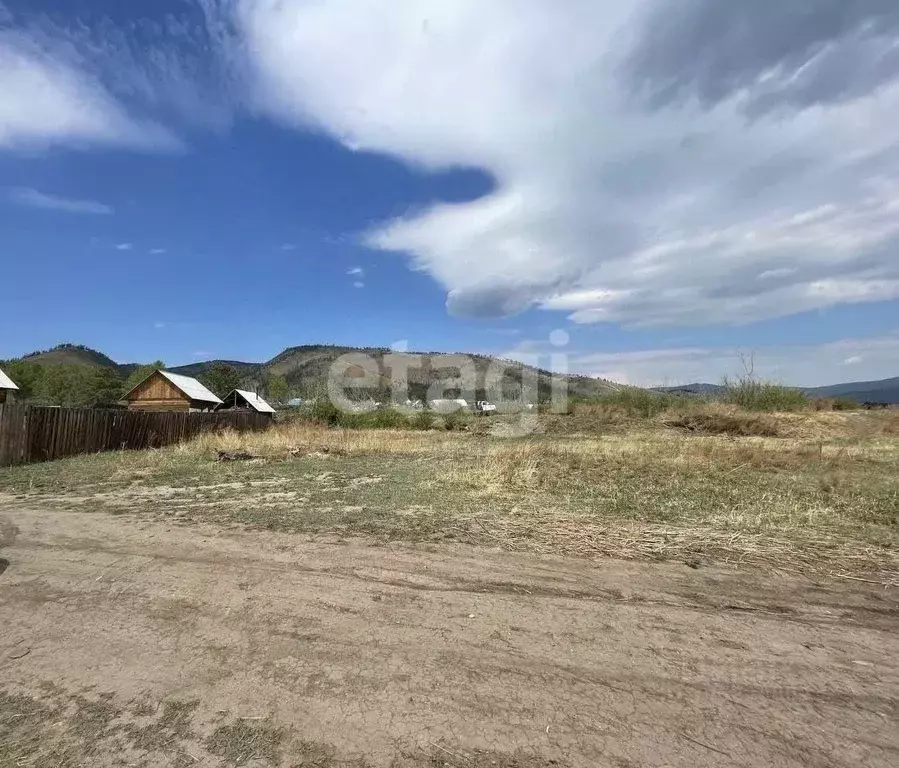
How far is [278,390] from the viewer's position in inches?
2940

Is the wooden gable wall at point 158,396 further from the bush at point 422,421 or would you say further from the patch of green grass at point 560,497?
the patch of green grass at point 560,497

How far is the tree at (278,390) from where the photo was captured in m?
73.7

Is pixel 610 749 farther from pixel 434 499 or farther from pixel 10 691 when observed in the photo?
pixel 434 499

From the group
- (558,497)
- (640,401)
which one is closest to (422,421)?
(640,401)

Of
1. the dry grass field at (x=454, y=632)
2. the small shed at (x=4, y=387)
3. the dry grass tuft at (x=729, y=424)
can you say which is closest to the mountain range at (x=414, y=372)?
the dry grass tuft at (x=729, y=424)

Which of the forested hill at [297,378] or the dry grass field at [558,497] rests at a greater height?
the forested hill at [297,378]

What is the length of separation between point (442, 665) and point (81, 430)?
18053 millimetres

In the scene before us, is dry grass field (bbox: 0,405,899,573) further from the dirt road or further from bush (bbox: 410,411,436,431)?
bush (bbox: 410,411,436,431)

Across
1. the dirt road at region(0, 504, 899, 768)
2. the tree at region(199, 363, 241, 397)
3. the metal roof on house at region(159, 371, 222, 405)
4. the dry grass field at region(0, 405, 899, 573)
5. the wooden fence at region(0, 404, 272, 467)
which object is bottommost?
the dirt road at region(0, 504, 899, 768)

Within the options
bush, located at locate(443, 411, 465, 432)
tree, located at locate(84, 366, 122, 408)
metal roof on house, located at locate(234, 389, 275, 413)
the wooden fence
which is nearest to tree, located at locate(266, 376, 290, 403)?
tree, located at locate(84, 366, 122, 408)

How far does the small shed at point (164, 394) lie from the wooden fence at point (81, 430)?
16681mm

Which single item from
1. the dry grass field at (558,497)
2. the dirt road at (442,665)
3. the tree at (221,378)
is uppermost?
the tree at (221,378)

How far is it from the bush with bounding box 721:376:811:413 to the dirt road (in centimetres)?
3035

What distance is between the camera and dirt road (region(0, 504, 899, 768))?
2418 mm
